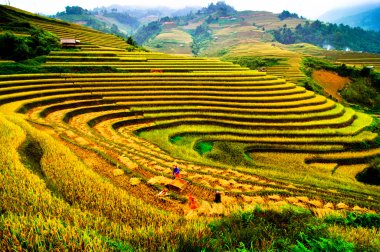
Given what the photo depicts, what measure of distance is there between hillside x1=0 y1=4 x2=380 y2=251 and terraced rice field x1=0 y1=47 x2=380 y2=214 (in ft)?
0.27

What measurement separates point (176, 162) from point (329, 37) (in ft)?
541

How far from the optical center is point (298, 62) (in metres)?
58.7

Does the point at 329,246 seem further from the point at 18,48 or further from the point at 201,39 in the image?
the point at 201,39

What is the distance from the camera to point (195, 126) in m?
16.5

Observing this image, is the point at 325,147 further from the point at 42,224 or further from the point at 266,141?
the point at 42,224

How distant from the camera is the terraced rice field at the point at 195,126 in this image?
745 cm

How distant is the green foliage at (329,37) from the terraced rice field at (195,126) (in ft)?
446

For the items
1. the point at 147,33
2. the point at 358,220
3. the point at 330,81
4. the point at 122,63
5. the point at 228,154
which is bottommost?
the point at 228,154

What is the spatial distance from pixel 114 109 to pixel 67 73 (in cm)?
865

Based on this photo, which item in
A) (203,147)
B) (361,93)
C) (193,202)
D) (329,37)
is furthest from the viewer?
(329,37)

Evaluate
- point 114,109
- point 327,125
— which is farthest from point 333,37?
point 114,109

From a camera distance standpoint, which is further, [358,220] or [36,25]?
[36,25]

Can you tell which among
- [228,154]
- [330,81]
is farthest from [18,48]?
[330,81]

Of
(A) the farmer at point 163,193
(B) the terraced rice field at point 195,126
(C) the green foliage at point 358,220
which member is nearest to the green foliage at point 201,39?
(B) the terraced rice field at point 195,126
